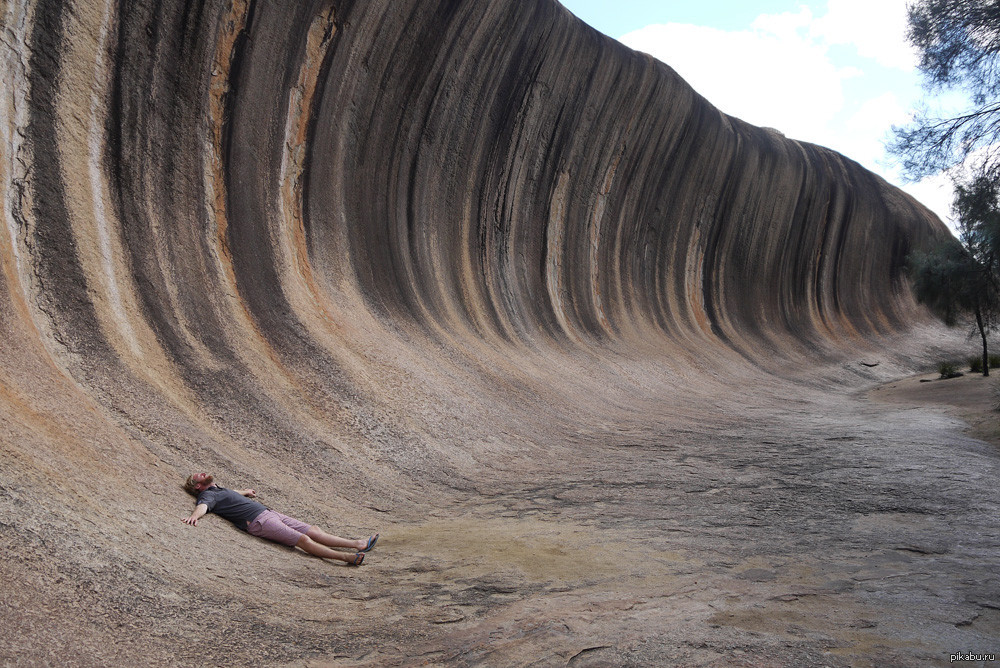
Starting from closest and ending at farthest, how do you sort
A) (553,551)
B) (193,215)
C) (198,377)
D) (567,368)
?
(553,551) < (198,377) < (193,215) < (567,368)

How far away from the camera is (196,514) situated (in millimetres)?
4406

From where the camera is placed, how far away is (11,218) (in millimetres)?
5555

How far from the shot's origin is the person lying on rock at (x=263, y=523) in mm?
4594

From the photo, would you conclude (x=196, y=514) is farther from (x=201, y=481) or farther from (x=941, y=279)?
(x=941, y=279)

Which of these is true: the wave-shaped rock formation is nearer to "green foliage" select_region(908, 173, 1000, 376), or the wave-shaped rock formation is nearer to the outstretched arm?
the outstretched arm

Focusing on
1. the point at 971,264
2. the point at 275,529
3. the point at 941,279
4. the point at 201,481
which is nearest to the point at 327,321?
the point at 201,481

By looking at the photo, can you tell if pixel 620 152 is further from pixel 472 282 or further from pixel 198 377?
pixel 198 377

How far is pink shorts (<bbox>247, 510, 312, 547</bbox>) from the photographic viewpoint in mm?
4617

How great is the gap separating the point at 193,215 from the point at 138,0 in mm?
2023

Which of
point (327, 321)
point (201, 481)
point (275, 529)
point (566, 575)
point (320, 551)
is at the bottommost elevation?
point (566, 575)

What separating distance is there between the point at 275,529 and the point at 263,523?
96 mm

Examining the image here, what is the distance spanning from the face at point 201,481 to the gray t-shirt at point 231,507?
0.04 meters

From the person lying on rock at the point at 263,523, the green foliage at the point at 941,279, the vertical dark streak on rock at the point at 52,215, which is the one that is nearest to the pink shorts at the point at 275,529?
the person lying on rock at the point at 263,523

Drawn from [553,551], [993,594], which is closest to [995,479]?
[993,594]
